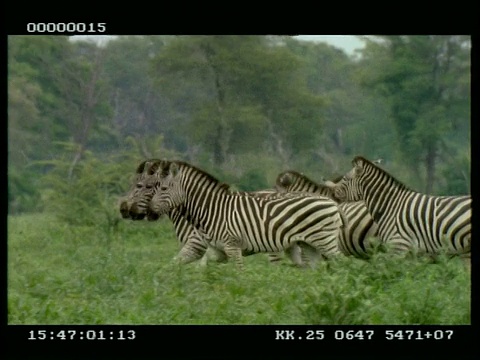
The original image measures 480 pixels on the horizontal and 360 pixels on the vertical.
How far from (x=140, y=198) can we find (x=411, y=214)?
8.26 ft

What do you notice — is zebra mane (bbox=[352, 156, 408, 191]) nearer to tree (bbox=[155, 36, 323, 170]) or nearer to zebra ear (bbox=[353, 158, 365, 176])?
zebra ear (bbox=[353, 158, 365, 176])

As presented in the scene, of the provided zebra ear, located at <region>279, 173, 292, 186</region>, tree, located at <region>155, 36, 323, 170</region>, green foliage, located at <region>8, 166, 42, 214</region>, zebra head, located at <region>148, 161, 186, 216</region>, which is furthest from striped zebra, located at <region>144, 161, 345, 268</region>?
tree, located at <region>155, 36, 323, 170</region>

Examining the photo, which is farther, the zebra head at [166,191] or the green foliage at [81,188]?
the green foliage at [81,188]

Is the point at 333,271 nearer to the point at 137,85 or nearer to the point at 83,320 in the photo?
the point at 83,320

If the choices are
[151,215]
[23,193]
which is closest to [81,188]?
[23,193]

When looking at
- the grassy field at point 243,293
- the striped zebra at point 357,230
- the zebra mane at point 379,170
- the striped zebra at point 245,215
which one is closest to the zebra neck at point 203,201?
the striped zebra at point 245,215

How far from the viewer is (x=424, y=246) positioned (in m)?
9.57

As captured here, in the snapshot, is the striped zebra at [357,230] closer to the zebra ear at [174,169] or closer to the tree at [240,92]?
the zebra ear at [174,169]

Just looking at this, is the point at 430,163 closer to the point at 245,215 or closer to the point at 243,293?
the point at 245,215

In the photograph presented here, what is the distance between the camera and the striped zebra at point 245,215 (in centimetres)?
959

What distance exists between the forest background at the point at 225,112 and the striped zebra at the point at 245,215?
3650 millimetres

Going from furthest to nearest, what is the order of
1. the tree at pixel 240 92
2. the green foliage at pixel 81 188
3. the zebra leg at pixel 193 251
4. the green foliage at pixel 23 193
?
the tree at pixel 240 92 → the green foliage at pixel 23 193 → the green foliage at pixel 81 188 → the zebra leg at pixel 193 251

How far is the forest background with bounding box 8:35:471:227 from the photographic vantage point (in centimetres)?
1447
